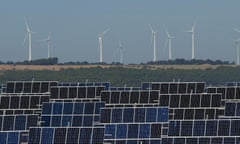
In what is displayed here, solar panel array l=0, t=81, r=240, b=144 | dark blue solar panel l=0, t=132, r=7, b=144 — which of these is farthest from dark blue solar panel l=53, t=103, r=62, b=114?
dark blue solar panel l=0, t=132, r=7, b=144

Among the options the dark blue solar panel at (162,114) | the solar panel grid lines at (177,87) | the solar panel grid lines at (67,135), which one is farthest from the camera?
the solar panel grid lines at (177,87)

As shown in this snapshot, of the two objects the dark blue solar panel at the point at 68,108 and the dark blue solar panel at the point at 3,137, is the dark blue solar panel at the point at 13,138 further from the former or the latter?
the dark blue solar panel at the point at 68,108

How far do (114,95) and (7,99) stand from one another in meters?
5.37

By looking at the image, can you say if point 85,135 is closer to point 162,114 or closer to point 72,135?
point 72,135

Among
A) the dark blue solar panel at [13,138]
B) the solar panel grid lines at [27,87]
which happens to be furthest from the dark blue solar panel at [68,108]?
the solar panel grid lines at [27,87]

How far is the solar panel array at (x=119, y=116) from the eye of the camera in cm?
4050

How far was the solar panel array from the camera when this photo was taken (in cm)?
4050

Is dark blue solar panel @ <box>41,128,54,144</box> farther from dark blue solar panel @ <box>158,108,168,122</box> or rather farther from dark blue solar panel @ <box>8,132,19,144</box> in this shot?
dark blue solar panel @ <box>158,108,168,122</box>

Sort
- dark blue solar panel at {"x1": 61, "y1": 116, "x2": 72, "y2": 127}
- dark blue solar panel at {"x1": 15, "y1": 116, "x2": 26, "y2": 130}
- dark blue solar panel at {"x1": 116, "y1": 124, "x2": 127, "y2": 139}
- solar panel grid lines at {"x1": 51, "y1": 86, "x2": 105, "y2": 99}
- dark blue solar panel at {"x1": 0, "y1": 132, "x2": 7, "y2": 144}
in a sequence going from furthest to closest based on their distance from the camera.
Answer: solar panel grid lines at {"x1": 51, "y1": 86, "x2": 105, "y2": 99}, dark blue solar panel at {"x1": 61, "y1": 116, "x2": 72, "y2": 127}, dark blue solar panel at {"x1": 15, "y1": 116, "x2": 26, "y2": 130}, dark blue solar panel at {"x1": 116, "y1": 124, "x2": 127, "y2": 139}, dark blue solar panel at {"x1": 0, "y1": 132, "x2": 7, "y2": 144}

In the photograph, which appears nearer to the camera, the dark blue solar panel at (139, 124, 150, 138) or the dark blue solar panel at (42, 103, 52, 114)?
the dark blue solar panel at (139, 124, 150, 138)

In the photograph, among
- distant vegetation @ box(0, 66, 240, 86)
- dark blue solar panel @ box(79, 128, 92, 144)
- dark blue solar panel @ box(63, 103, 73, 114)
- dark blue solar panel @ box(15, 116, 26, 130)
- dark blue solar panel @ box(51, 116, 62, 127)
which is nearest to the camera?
dark blue solar panel @ box(79, 128, 92, 144)

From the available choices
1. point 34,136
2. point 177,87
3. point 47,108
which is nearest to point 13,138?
point 34,136

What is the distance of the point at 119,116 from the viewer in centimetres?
4772

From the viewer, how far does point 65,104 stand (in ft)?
166
